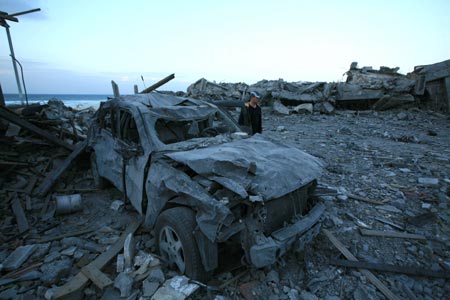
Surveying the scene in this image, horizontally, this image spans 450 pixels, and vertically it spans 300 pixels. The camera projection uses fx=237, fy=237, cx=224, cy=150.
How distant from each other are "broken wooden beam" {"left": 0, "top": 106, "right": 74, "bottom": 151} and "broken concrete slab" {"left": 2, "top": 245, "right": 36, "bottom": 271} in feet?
9.51

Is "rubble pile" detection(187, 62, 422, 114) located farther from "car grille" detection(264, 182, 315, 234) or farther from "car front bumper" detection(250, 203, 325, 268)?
"car front bumper" detection(250, 203, 325, 268)

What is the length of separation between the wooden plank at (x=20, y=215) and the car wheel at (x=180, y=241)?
7.27 feet

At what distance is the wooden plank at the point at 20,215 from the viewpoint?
334 cm

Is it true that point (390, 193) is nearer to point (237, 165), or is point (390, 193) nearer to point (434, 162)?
point (434, 162)

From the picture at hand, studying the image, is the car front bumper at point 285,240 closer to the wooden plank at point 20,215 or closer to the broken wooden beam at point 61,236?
the broken wooden beam at point 61,236

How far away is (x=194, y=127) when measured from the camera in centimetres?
365

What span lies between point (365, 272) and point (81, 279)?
115 inches

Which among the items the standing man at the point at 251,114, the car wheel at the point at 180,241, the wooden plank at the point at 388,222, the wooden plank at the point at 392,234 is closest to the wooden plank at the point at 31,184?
the car wheel at the point at 180,241

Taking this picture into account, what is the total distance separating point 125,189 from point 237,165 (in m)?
1.89

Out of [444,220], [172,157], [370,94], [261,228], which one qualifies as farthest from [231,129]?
[370,94]

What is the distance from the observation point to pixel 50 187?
4.34 m

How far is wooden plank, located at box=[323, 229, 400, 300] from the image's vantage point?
225 centimetres

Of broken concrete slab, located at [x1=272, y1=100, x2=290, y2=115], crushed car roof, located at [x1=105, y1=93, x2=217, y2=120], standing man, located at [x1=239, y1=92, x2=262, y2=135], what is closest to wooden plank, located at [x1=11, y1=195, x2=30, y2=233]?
crushed car roof, located at [x1=105, y1=93, x2=217, y2=120]

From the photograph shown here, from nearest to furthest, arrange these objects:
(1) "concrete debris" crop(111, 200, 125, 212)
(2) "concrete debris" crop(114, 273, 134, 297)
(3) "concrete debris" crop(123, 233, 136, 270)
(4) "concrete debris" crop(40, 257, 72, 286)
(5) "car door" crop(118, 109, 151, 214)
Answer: (2) "concrete debris" crop(114, 273, 134, 297) → (4) "concrete debris" crop(40, 257, 72, 286) → (3) "concrete debris" crop(123, 233, 136, 270) → (5) "car door" crop(118, 109, 151, 214) → (1) "concrete debris" crop(111, 200, 125, 212)
